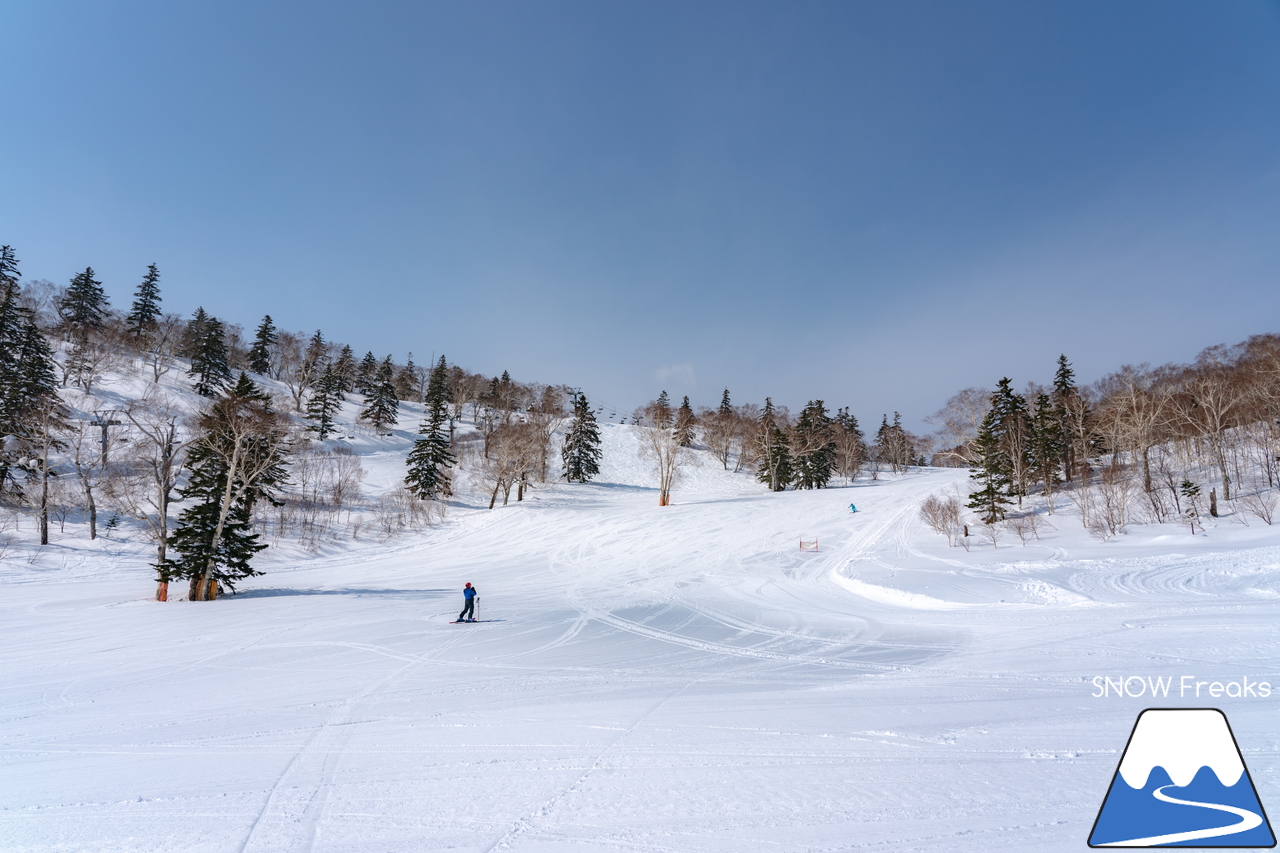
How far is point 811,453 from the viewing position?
63.7m

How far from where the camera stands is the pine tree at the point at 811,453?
61969 millimetres

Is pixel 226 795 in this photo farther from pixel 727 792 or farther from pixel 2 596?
pixel 2 596

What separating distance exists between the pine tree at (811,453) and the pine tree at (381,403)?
5092 cm

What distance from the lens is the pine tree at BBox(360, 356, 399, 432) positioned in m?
65.8

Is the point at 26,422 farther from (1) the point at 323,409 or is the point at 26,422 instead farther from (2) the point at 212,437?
(1) the point at 323,409

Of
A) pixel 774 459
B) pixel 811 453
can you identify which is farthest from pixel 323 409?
pixel 811 453

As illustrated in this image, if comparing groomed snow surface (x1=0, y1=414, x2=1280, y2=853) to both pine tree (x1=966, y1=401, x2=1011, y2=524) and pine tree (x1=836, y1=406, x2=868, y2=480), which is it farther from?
pine tree (x1=836, y1=406, x2=868, y2=480)

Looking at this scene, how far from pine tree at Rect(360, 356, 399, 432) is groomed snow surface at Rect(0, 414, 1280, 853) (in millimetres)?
45842

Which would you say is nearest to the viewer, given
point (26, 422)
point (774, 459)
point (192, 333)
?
point (26, 422)

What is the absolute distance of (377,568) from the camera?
27.6m

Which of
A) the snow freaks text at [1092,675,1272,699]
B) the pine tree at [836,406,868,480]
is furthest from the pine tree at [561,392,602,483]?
the snow freaks text at [1092,675,1272,699]

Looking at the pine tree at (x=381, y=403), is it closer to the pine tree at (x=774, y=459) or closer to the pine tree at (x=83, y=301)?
the pine tree at (x=83, y=301)

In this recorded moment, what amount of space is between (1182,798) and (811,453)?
62245 mm

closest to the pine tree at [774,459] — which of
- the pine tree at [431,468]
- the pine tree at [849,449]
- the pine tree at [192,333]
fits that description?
the pine tree at [849,449]
